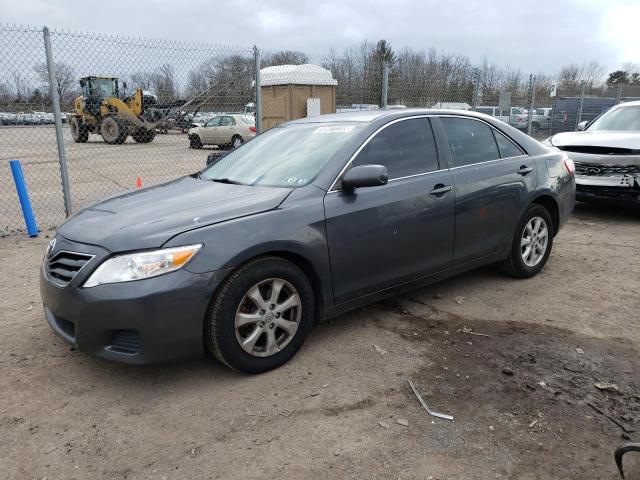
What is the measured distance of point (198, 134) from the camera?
68.5 feet

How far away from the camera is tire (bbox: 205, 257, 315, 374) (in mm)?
2996

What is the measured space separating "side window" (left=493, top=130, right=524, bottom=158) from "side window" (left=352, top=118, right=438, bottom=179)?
2.87ft

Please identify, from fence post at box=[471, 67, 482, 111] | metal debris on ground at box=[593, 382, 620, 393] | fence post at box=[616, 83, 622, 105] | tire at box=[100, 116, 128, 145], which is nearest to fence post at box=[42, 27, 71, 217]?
metal debris on ground at box=[593, 382, 620, 393]

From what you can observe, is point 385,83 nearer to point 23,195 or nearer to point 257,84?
point 257,84

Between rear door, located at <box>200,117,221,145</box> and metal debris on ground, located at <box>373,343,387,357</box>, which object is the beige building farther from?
rear door, located at <box>200,117,221,145</box>

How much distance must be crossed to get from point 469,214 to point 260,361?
2083mm

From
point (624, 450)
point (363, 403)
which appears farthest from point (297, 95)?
point (624, 450)

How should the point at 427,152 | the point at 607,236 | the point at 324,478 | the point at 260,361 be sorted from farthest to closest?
the point at 607,236
the point at 427,152
the point at 260,361
the point at 324,478

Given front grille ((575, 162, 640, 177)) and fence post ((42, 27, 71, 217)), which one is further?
front grille ((575, 162, 640, 177))

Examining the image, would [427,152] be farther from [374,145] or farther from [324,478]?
[324,478]

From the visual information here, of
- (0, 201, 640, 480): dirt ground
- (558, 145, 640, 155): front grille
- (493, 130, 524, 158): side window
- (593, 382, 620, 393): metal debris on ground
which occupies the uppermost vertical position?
(493, 130, 524, 158): side window

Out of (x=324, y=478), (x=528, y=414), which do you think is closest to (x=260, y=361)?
(x=324, y=478)

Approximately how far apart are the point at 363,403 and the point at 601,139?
6.41 m

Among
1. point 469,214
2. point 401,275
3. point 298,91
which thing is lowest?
point 401,275
